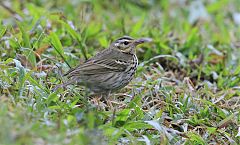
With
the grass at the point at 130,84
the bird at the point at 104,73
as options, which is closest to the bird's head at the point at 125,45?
the bird at the point at 104,73

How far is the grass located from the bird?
0.14 m

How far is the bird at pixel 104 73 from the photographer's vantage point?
672 centimetres

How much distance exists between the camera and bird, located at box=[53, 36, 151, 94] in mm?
6723

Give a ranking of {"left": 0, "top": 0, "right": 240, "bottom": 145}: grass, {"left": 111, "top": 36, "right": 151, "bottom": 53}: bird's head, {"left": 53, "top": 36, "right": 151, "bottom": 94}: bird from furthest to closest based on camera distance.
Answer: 1. {"left": 111, "top": 36, "right": 151, "bottom": 53}: bird's head
2. {"left": 53, "top": 36, "right": 151, "bottom": 94}: bird
3. {"left": 0, "top": 0, "right": 240, "bottom": 145}: grass

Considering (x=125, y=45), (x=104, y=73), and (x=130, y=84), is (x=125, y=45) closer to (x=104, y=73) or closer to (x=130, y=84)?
(x=130, y=84)

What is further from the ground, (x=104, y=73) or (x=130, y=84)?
(x=104, y=73)

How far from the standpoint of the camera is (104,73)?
6.87 meters

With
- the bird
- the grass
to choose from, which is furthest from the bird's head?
the grass

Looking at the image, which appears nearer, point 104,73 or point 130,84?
point 104,73

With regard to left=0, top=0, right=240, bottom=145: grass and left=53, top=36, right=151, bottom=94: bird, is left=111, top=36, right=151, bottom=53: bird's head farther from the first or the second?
left=0, top=0, right=240, bottom=145: grass

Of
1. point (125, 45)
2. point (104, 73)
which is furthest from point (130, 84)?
point (104, 73)

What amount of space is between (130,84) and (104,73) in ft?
2.29

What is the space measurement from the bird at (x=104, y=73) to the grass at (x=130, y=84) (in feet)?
0.47

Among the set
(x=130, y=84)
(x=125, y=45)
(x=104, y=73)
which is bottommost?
(x=130, y=84)
